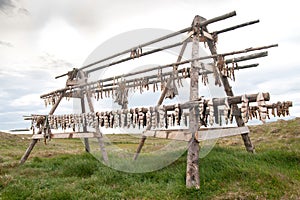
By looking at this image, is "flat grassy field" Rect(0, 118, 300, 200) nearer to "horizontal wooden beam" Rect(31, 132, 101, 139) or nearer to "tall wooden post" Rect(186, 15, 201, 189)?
"tall wooden post" Rect(186, 15, 201, 189)

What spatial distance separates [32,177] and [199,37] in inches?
287

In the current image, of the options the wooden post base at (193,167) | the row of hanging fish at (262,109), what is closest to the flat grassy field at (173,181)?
the wooden post base at (193,167)

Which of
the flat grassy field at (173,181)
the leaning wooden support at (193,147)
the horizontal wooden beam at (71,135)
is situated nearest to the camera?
the flat grassy field at (173,181)

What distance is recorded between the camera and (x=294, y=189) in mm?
6281

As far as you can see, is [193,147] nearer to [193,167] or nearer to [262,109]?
[193,167]

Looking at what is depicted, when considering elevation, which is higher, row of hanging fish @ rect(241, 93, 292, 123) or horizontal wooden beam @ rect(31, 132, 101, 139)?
Answer: row of hanging fish @ rect(241, 93, 292, 123)

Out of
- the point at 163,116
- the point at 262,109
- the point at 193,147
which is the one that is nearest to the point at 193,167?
the point at 193,147

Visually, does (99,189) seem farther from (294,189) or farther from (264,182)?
(294,189)

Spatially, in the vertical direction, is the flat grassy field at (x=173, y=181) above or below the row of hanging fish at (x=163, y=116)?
below

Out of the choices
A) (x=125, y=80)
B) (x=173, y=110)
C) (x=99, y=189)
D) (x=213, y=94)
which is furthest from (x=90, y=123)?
(x=213, y=94)

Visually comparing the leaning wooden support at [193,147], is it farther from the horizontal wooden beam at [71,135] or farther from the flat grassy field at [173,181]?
the horizontal wooden beam at [71,135]

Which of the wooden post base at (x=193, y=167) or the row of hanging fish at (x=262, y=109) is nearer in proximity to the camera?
the row of hanging fish at (x=262, y=109)

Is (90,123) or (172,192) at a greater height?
(90,123)

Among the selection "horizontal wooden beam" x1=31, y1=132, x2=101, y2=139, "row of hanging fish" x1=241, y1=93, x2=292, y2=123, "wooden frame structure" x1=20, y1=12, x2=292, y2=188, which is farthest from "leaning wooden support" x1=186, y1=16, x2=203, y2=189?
"horizontal wooden beam" x1=31, y1=132, x2=101, y2=139
